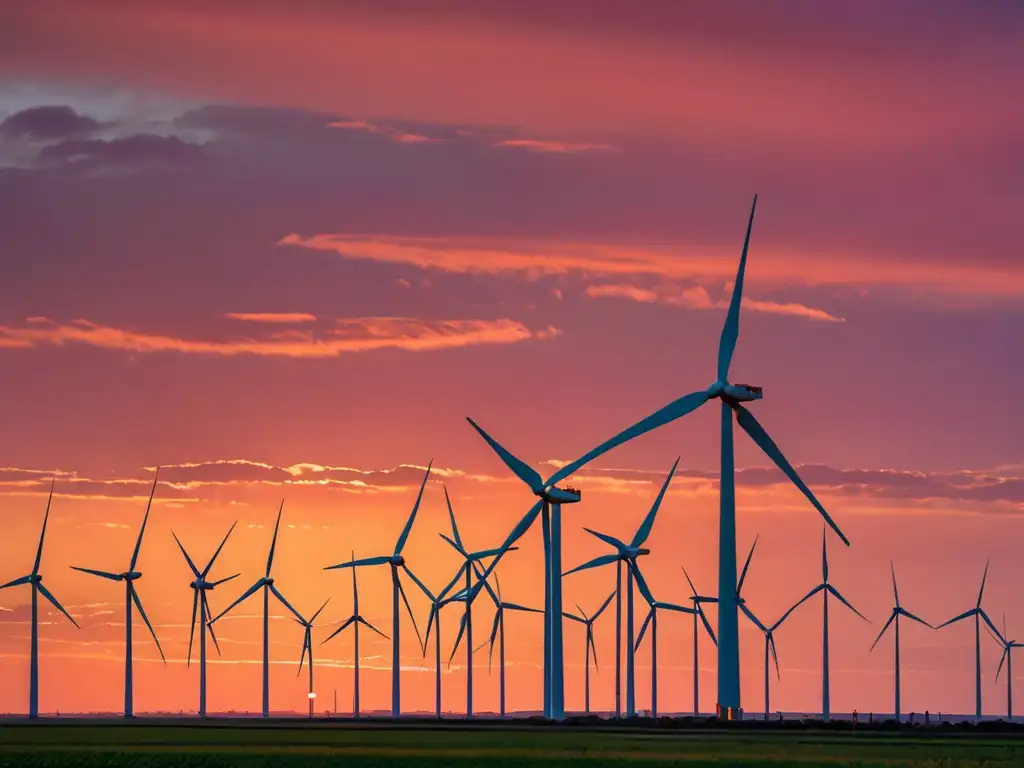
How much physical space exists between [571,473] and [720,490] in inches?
605

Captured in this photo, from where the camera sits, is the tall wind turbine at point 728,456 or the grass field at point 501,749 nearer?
the grass field at point 501,749

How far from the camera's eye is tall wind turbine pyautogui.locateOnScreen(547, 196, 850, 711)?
468ft

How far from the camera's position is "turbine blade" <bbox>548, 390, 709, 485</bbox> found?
151625mm

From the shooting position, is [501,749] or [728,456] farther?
[728,456]

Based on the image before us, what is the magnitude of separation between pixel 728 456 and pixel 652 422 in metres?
8.22

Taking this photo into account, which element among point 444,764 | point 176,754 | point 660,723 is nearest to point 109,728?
point 660,723

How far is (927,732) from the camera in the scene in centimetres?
15238

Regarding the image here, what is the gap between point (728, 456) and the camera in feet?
483

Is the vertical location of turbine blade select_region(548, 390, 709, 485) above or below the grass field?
above

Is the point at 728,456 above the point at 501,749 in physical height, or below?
above

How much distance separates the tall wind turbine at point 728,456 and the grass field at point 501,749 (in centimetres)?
517

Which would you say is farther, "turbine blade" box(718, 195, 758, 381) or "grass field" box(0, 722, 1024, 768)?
"turbine blade" box(718, 195, 758, 381)

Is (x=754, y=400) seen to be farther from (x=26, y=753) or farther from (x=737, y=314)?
(x=26, y=753)

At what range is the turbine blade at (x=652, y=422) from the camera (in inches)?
5969
